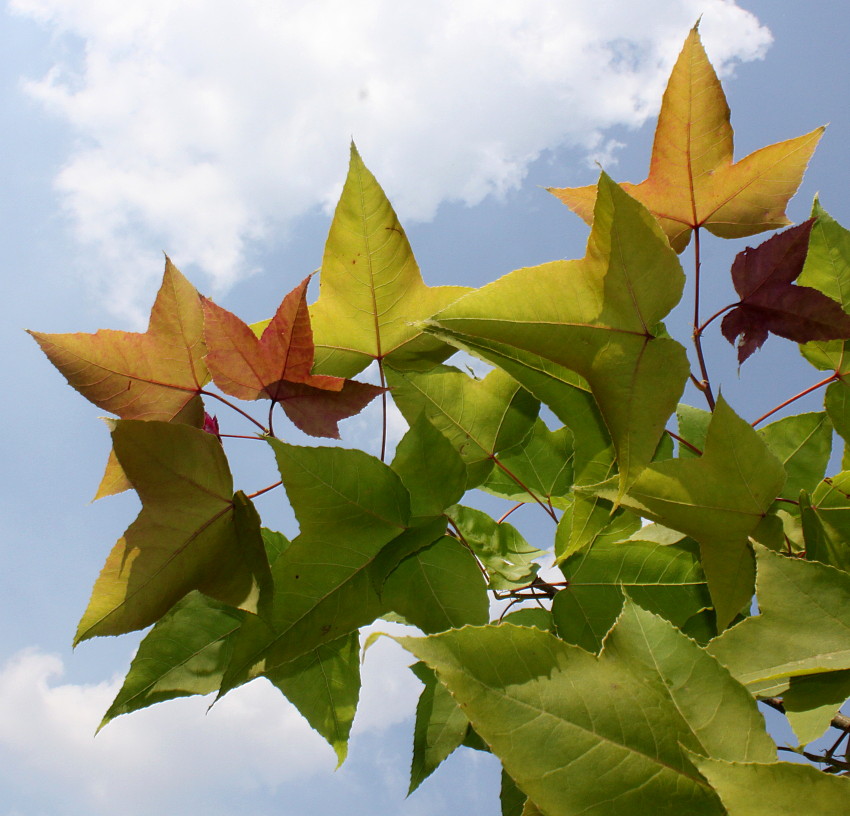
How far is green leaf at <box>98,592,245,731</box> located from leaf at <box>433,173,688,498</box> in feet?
1.45

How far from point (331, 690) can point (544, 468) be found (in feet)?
1.24

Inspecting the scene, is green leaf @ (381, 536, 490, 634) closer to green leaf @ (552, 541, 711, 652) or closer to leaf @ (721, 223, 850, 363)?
green leaf @ (552, 541, 711, 652)

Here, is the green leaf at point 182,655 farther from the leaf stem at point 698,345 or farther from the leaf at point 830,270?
the leaf at point 830,270

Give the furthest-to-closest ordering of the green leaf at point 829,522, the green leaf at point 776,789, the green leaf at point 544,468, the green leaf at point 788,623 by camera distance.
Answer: the green leaf at point 544,468 < the green leaf at point 829,522 < the green leaf at point 788,623 < the green leaf at point 776,789

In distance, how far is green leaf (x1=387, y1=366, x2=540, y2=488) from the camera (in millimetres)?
757

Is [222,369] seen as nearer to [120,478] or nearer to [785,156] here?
[120,478]

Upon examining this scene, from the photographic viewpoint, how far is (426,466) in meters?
0.66

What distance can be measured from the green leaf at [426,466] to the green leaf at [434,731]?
25cm

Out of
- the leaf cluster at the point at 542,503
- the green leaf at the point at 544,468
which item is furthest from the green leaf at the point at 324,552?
the green leaf at the point at 544,468

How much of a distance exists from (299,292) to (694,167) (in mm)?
459

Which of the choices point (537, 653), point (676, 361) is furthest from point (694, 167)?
point (537, 653)

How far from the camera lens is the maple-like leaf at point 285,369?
660 mm

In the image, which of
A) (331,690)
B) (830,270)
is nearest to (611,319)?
(830,270)

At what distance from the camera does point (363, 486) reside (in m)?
0.62
